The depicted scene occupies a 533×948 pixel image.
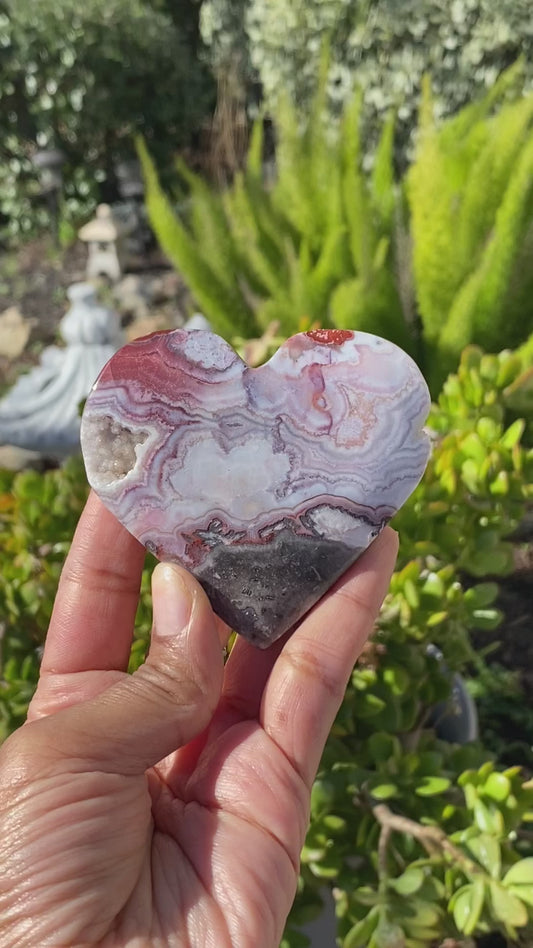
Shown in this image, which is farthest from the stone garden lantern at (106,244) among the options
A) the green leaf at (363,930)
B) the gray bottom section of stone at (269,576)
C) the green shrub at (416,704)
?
the green leaf at (363,930)

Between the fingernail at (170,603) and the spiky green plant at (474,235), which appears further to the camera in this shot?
the spiky green plant at (474,235)

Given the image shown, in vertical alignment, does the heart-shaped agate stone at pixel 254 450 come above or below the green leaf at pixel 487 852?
above

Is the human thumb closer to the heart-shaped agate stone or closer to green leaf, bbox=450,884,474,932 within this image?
the heart-shaped agate stone

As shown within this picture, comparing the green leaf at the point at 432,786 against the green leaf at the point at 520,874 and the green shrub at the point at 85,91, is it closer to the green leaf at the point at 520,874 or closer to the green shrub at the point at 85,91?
the green leaf at the point at 520,874

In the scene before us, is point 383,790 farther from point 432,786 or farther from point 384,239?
point 384,239

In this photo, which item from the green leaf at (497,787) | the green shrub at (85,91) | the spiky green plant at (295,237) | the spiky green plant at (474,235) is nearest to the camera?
the green leaf at (497,787)

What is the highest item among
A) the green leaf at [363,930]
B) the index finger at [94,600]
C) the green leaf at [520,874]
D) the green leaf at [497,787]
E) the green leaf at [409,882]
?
the index finger at [94,600]

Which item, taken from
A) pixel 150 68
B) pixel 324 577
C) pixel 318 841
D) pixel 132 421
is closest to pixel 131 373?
pixel 132 421

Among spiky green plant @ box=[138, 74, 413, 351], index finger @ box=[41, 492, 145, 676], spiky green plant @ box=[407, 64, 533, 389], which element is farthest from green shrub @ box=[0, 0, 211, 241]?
index finger @ box=[41, 492, 145, 676]
